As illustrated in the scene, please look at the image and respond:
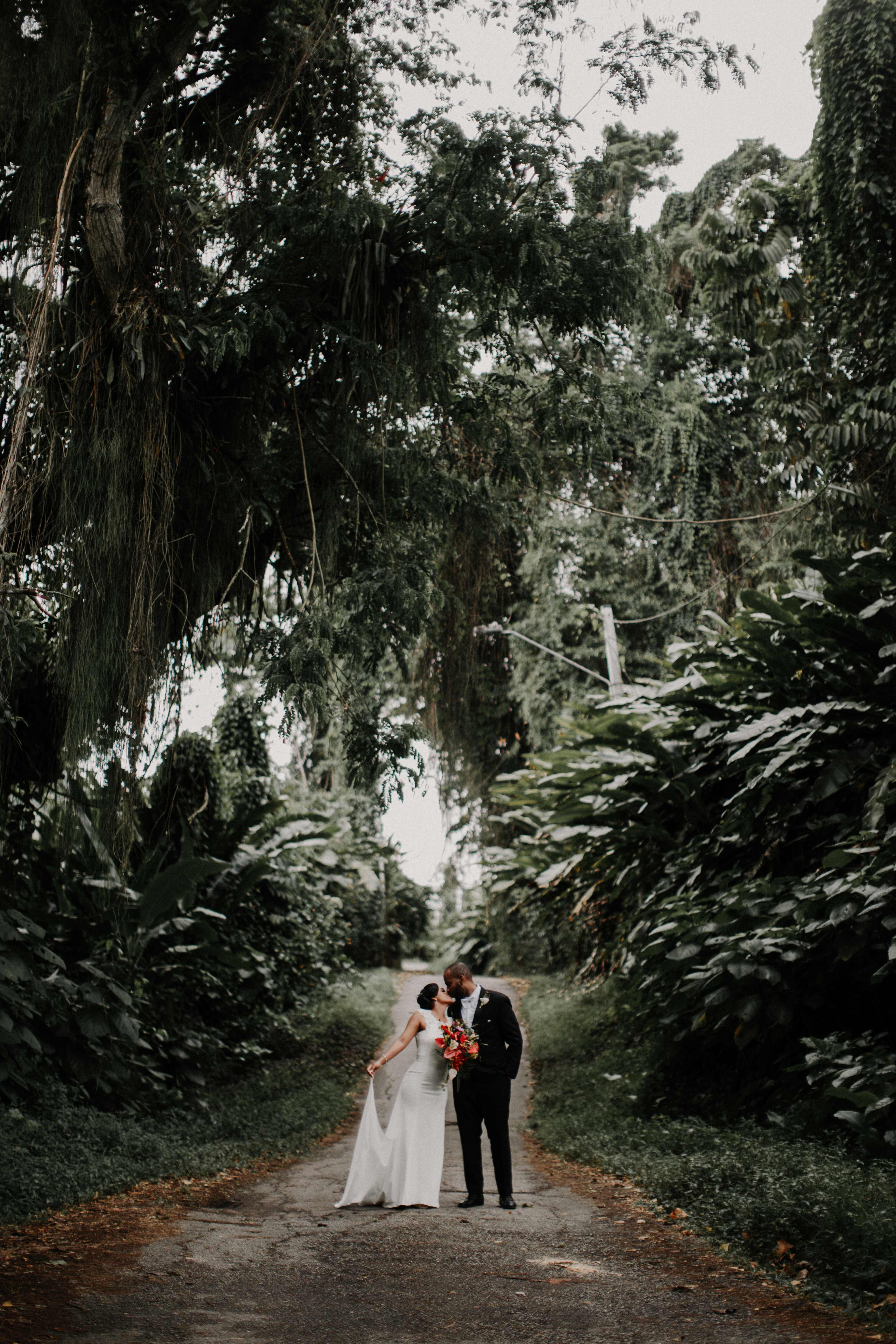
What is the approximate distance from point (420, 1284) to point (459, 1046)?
1709 mm

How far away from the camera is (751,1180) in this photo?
16.0ft

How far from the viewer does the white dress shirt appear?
5.77 meters

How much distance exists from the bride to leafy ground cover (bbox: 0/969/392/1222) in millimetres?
1312

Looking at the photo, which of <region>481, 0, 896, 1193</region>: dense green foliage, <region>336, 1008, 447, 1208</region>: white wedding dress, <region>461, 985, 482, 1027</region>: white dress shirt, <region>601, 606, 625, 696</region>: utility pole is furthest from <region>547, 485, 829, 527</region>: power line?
<region>336, 1008, 447, 1208</region>: white wedding dress

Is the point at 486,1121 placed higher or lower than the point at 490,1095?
lower

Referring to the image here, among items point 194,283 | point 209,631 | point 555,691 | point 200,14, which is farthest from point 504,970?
point 200,14

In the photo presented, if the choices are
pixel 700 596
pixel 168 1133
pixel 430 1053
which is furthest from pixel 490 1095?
pixel 700 596

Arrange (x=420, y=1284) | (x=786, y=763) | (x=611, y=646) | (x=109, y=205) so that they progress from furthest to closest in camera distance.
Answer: (x=611, y=646) → (x=786, y=763) → (x=109, y=205) → (x=420, y=1284)

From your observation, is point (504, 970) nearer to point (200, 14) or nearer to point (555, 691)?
point (555, 691)

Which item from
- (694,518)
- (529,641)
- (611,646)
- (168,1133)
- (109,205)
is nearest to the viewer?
(109,205)

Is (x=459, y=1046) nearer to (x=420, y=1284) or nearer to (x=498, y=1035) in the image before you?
(x=498, y=1035)

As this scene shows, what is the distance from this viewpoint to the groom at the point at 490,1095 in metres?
5.57

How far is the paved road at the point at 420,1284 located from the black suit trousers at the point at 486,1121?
194mm

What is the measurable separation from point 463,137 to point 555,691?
449 inches
